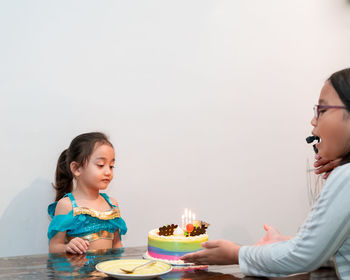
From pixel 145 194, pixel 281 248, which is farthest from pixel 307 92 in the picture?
pixel 281 248

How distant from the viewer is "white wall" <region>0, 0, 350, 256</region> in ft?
7.02

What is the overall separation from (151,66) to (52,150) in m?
0.75

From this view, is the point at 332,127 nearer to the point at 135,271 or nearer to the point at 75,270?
the point at 135,271

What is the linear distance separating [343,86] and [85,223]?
130 cm

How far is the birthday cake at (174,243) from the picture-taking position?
1305mm

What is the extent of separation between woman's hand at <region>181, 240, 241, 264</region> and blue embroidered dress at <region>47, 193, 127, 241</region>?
82 cm

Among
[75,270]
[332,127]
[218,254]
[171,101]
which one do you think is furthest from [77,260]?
[171,101]

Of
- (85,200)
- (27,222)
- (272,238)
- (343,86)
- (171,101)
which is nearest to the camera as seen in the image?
(343,86)

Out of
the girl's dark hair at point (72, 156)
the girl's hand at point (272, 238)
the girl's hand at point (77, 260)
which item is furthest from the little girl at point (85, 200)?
the girl's hand at point (272, 238)

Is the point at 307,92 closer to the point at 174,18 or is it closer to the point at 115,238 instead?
the point at 174,18

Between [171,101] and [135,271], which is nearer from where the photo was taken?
[135,271]

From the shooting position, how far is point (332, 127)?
1.13m

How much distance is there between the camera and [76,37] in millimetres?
2236

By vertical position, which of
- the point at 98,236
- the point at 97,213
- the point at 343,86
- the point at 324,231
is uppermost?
the point at 343,86
